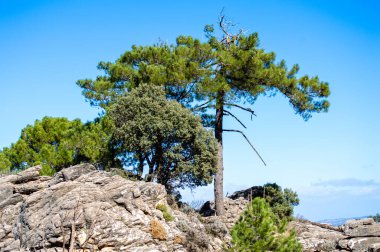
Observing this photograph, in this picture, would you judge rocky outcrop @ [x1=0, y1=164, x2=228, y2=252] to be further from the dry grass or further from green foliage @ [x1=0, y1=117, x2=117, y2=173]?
green foliage @ [x1=0, y1=117, x2=117, y2=173]

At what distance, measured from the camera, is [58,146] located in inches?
1025

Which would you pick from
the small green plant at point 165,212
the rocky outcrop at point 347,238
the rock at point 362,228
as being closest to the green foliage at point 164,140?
the small green plant at point 165,212

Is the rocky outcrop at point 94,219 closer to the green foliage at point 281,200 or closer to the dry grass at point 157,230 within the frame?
the dry grass at point 157,230

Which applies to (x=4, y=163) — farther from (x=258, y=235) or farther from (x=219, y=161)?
(x=258, y=235)

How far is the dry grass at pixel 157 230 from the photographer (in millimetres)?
15398

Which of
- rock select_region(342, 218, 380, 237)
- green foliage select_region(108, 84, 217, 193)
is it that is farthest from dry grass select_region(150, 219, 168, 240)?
rock select_region(342, 218, 380, 237)

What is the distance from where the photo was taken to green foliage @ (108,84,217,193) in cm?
2030

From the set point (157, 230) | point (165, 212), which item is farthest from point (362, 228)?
point (157, 230)

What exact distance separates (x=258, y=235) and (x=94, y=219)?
5.24m

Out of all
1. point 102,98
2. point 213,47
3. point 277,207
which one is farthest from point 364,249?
point 102,98

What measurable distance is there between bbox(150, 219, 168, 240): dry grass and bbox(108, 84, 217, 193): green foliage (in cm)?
473

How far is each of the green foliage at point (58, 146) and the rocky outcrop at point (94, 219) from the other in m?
4.61

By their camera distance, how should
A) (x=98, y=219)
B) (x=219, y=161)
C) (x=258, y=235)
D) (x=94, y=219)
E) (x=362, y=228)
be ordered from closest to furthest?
(x=94, y=219) → (x=98, y=219) → (x=258, y=235) → (x=362, y=228) → (x=219, y=161)

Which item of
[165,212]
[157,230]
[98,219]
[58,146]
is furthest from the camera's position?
[58,146]
